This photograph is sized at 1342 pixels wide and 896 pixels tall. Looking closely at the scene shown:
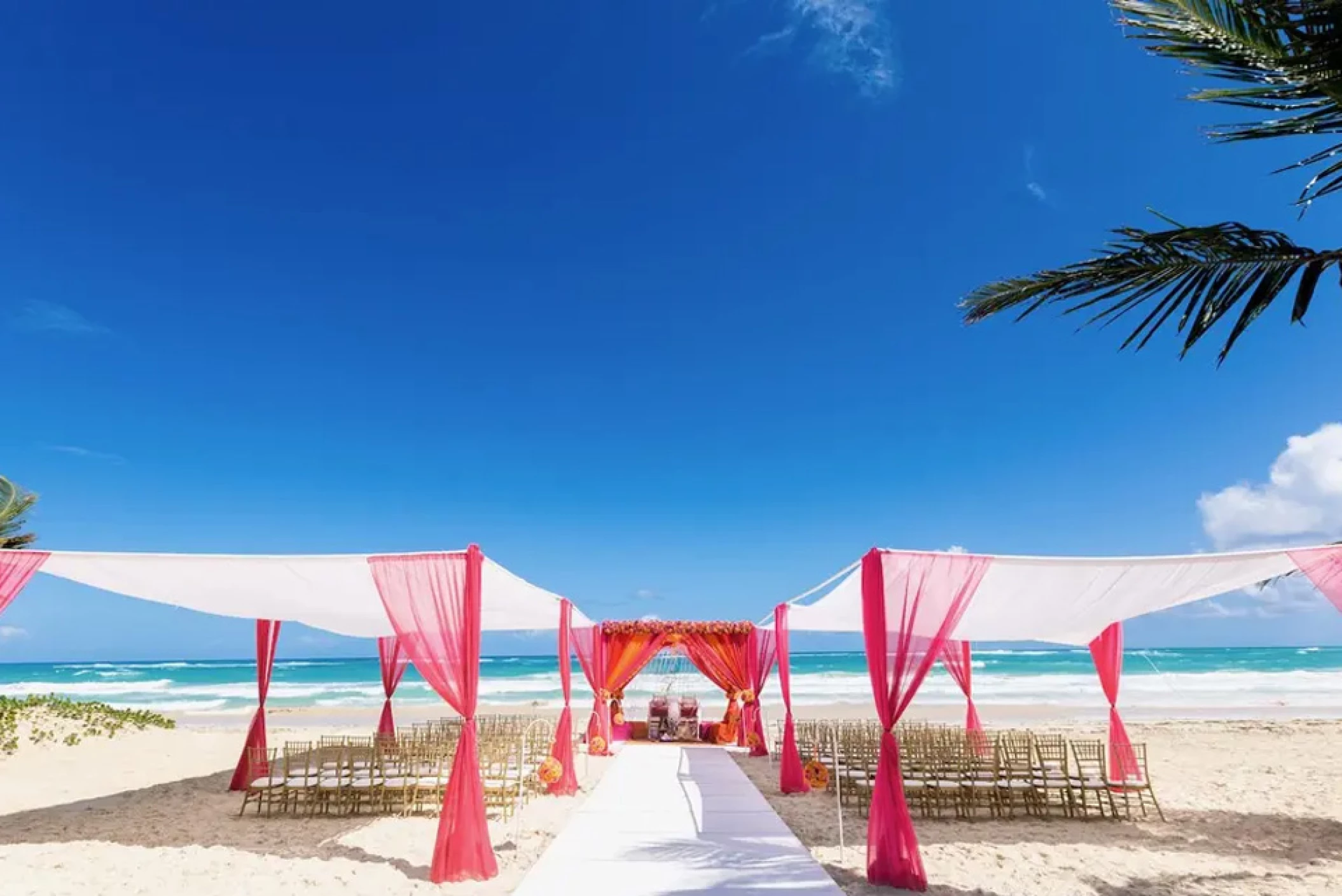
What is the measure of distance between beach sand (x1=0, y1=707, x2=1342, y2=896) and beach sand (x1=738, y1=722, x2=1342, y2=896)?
0.02 metres

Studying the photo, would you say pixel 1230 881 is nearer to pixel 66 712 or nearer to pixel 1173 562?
pixel 1173 562

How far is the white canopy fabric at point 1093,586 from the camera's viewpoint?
6227mm

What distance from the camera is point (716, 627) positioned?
15281 mm

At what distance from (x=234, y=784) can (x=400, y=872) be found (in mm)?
5065

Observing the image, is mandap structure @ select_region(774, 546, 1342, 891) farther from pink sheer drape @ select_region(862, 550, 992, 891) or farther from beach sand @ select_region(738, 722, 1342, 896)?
beach sand @ select_region(738, 722, 1342, 896)

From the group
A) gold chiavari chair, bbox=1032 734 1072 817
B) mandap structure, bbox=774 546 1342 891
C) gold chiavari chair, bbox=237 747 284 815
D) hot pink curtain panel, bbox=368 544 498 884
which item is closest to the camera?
mandap structure, bbox=774 546 1342 891

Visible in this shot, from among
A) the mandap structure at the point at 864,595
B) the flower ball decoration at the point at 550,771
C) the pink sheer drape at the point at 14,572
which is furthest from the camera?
the flower ball decoration at the point at 550,771

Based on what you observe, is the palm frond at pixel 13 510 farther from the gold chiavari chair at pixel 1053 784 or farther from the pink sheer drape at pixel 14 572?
the gold chiavari chair at pixel 1053 784

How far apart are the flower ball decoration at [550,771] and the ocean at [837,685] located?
8.20m

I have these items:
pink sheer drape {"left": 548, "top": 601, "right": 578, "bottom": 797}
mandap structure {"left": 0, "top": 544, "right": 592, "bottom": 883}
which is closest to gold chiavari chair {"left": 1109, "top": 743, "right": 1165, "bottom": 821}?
pink sheer drape {"left": 548, "top": 601, "right": 578, "bottom": 797}

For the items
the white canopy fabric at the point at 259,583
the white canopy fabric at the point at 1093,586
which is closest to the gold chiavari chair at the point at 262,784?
the white canopy fabric at the point at 259,583

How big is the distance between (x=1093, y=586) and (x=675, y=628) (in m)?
9.59

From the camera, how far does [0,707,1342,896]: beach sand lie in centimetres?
566

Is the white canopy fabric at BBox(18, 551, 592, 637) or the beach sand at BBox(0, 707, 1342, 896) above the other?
the white canopy fabric at BBox(18, 551, 592, 637)
